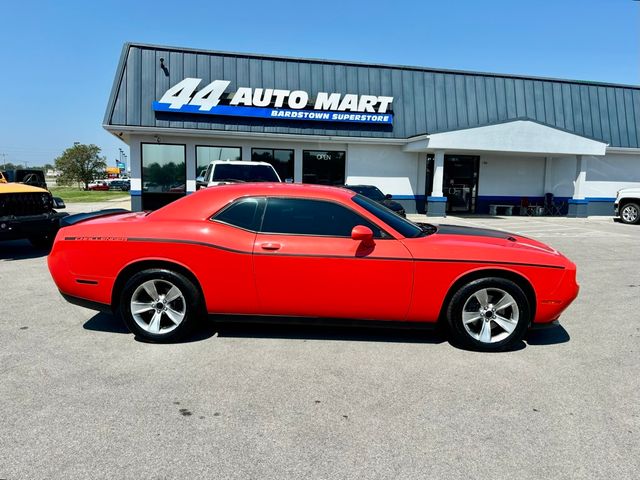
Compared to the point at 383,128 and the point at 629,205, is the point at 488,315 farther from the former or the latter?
the point at 629,205

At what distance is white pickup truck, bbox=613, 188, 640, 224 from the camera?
1811 cm

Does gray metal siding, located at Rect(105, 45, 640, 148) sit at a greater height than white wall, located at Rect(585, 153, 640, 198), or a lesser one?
greater

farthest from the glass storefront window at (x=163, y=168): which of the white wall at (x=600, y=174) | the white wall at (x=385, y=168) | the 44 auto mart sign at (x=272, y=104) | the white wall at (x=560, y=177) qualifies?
the white wall at (x=600, y=174)

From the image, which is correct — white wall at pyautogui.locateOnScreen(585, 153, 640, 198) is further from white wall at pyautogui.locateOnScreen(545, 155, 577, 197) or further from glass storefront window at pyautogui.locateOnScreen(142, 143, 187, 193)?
glass storefront window at pyautogui.locateOnScreen(142, 143, 187, 193)

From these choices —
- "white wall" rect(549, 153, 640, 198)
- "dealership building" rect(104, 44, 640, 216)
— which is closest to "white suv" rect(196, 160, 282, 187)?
"dealership building" rect(104, 44, 640, 216)


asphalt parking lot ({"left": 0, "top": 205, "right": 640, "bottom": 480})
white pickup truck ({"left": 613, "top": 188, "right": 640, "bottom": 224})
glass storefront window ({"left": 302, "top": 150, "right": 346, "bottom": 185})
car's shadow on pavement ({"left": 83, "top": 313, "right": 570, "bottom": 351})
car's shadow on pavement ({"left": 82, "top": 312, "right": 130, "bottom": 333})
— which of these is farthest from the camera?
glass storefront window ({"left": 302, "top": 150, "right": 346, "bottom": 185})

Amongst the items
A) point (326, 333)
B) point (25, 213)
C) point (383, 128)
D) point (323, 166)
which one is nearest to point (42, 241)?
point (25, 213)

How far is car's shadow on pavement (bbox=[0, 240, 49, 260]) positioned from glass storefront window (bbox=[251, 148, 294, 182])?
9.74 meters

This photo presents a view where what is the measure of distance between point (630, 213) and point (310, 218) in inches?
744

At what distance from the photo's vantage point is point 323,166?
760 inches

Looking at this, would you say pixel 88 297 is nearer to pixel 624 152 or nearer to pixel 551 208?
pixel 551 208

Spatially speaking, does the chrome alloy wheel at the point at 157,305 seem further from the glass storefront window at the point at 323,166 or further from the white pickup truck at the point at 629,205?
the white pickup truck at the point at 629,205

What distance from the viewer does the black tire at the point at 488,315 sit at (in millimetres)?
4180

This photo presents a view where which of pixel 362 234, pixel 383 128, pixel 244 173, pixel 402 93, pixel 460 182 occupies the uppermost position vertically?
pixel 402 93
